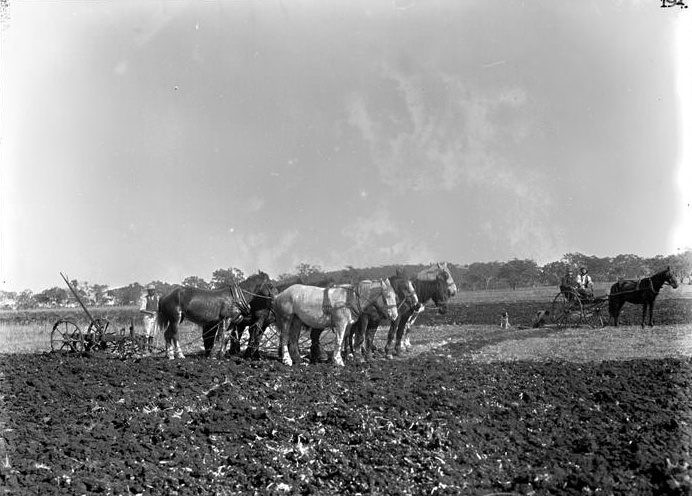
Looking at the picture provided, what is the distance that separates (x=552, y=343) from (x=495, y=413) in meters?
7.72

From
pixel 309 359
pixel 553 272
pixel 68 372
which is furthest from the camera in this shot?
pixel 553 272

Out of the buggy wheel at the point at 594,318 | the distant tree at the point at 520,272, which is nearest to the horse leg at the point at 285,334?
the buggy wheel at the point at 594,318

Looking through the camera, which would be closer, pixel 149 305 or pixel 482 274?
pixel 149 305

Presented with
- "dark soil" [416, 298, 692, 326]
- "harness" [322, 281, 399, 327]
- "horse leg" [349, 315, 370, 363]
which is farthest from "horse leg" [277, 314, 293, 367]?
"dark soil" [416, 298, 692, 326]

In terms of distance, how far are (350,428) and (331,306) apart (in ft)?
13.5

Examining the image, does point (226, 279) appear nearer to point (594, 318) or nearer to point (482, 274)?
point (594, 318)

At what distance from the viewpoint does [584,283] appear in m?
19.1

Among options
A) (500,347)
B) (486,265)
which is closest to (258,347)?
(500,347)

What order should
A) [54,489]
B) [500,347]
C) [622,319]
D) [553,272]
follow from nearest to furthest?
1. [54,489]
2. [500,347]
3. [622,319]
4. [553,272]

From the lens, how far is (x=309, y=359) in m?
12.2

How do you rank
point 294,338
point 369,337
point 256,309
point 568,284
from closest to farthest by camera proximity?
point 294,338 → point 369,337 → point 256,309 → point 568,284

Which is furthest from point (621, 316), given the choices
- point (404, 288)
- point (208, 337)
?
point (208, 337)

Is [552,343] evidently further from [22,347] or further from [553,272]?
[553,272]

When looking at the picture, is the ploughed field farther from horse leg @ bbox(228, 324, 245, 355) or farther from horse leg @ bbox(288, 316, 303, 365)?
horse leg @ bbox(228, 324, 245, 355)
